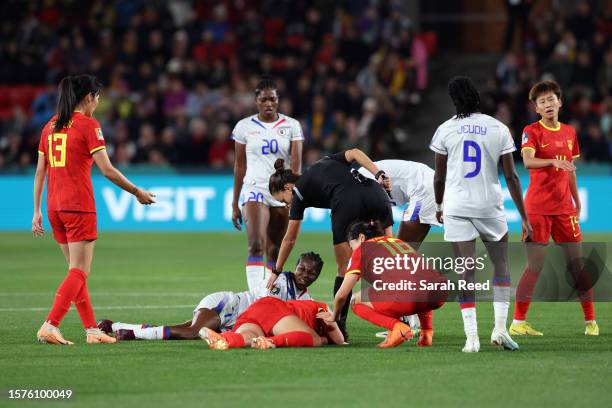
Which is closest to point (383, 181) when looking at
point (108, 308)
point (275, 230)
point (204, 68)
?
point (275, 230)

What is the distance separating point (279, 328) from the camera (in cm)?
943

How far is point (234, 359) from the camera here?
8.73 metres

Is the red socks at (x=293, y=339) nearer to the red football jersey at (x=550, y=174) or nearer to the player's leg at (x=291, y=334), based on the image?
the player's leg at (x=291, y=334)

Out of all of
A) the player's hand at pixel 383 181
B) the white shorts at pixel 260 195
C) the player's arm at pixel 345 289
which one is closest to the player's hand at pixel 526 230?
the player's hand at pixel 383 181

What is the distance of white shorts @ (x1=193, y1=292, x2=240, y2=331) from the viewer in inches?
394

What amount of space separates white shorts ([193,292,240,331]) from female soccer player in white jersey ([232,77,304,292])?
2250 mm

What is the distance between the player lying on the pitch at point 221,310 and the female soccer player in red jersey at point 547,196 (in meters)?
1.92

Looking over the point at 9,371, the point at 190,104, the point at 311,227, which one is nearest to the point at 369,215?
the point at 9,371

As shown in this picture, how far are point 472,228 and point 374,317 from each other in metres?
1.11

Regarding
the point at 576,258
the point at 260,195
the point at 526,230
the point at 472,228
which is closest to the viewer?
the point at 472,228

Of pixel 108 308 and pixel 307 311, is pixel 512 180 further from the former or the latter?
pixel 108 308

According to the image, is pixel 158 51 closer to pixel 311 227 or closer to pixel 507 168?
pixel 311 227

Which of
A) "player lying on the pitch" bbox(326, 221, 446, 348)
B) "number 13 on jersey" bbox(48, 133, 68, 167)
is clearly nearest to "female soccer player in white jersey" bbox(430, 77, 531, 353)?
"player lying on the pitch" bbox(326, 221, 446, 348)

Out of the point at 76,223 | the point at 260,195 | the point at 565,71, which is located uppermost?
the point at 565,71
